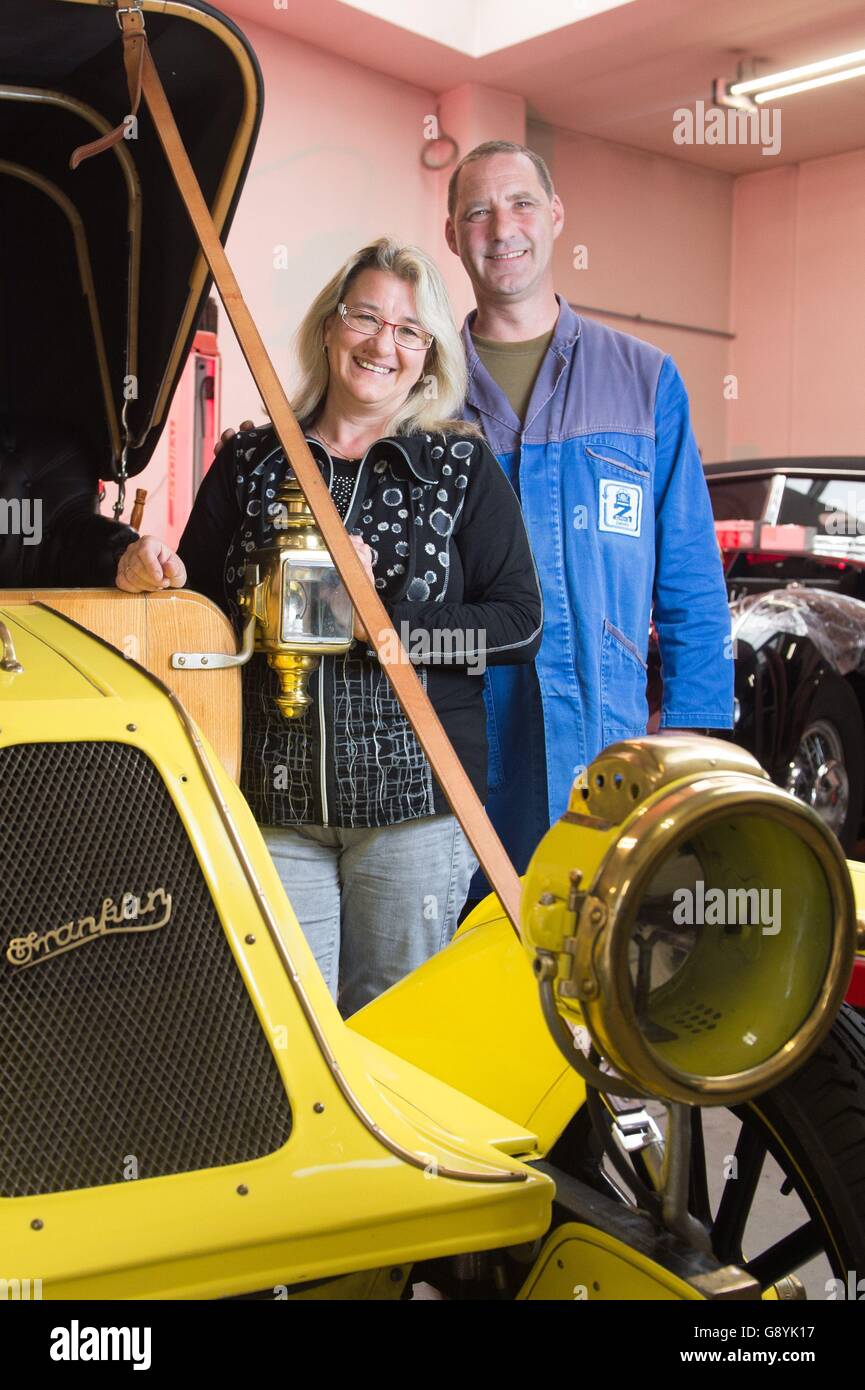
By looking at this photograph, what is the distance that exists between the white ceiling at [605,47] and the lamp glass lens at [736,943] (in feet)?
23.4

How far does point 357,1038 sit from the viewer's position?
1456mm

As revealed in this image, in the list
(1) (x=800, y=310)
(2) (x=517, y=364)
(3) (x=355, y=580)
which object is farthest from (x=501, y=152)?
(1) (x=800, y=310)

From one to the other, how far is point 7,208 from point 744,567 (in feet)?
12.1

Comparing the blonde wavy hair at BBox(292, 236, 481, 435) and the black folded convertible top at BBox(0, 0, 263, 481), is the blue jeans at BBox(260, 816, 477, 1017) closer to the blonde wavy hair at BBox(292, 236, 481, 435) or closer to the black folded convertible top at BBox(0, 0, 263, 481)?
the blonde wavy hair at BBox(292, 236, 481, 435)

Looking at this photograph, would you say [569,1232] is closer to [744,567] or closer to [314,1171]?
[314,1171]

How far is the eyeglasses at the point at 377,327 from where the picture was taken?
7.06ft

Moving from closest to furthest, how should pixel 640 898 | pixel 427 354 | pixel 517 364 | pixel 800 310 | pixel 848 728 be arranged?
pixel 640 898
pixel 427 354
pixel 517 364
pixel 848 728
pixel 800 310

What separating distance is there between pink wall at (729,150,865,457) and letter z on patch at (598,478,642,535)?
8897mm

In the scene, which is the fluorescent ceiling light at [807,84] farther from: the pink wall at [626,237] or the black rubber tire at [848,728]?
Result: the black rubber tire at [848,728]

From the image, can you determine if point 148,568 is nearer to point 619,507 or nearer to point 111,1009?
point 111,1009

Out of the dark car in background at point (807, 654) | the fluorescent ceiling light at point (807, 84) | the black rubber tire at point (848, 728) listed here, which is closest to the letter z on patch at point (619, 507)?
the dark car in background at point (807, 654)

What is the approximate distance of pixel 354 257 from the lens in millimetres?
2197

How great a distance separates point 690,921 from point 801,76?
8.97 m

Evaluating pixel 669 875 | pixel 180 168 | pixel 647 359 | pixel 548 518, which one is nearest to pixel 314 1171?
pixel 669 875
